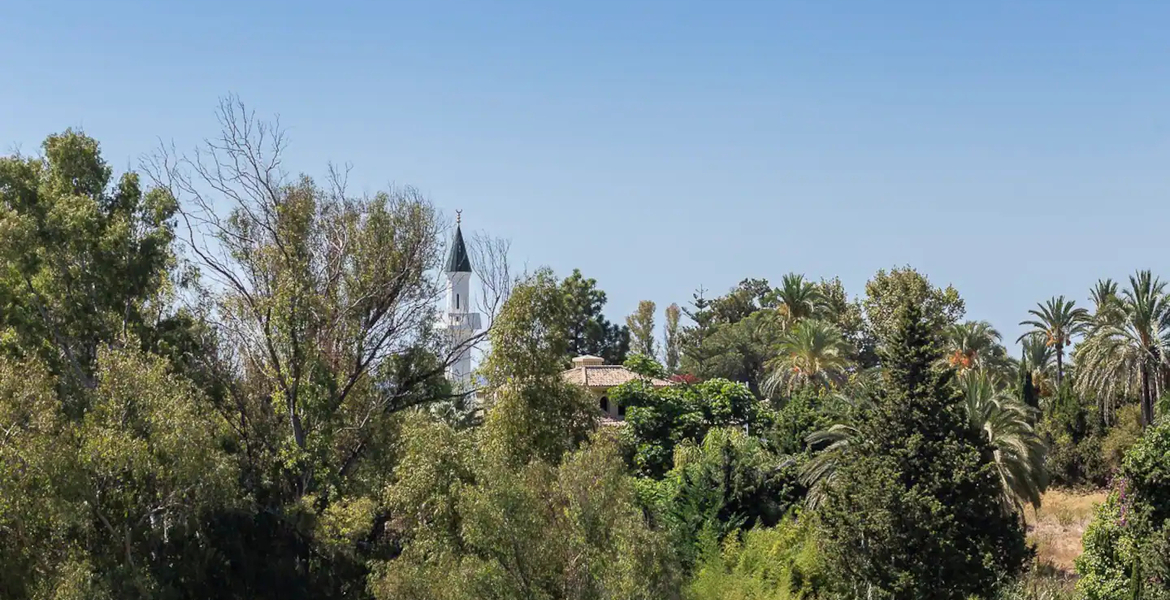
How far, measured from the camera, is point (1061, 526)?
115 ft

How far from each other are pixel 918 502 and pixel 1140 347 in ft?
61.5

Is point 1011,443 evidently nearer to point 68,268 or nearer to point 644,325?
point 68,268

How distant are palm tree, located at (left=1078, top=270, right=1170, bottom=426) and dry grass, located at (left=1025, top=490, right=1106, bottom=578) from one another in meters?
3.45

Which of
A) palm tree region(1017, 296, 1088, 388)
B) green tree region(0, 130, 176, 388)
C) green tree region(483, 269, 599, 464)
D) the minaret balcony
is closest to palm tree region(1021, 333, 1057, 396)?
palm tree region(1017, 296, 1088, 388)

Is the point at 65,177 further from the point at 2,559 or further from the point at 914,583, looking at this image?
the point at 914,583

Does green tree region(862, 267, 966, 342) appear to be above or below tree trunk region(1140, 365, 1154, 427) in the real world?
above

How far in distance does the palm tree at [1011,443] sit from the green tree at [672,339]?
52011 mm

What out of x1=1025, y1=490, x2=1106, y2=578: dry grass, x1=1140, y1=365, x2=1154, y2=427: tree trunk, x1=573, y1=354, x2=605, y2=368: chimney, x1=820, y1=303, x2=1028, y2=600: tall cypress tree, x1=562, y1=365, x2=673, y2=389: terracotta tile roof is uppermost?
x1=573, y1=354, x2=605, y2=368: chimney

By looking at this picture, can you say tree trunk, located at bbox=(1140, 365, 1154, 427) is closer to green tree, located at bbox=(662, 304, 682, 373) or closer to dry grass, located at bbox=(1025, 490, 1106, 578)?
dry grass, located at bbox=(1025, 490, 1106, 578)

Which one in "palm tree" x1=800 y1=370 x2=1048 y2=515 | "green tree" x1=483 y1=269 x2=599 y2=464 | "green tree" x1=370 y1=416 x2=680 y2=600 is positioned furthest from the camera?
"palm tree" x1=800 y1=370 x2=1048 y2=515

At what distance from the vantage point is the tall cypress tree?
22.4 meters

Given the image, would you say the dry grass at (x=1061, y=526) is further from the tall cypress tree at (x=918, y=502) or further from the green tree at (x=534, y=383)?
the green tree at (x=534, y=383)

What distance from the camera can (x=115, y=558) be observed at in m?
18.0

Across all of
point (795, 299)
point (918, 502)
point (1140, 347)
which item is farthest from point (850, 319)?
point (918, 502)
